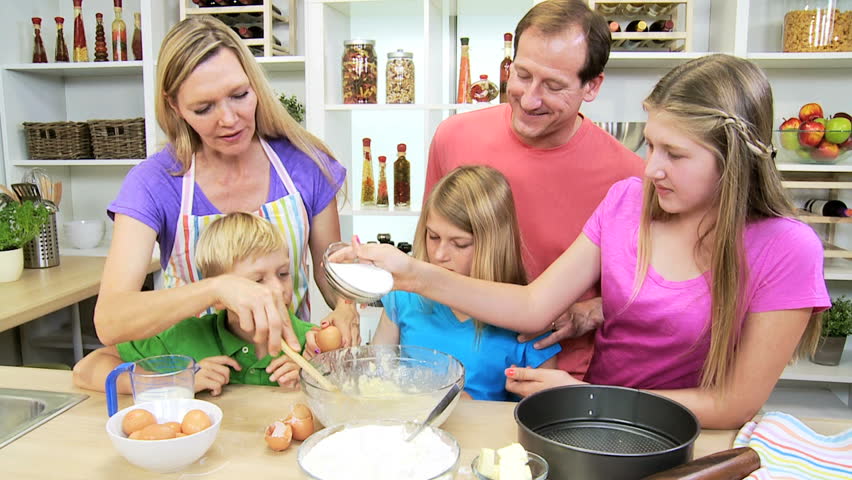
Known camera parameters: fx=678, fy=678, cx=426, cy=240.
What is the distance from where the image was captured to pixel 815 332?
1252 millimetres

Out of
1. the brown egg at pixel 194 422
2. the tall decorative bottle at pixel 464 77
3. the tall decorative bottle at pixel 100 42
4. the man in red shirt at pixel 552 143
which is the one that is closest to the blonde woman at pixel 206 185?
the brown egg at pixel 194 422

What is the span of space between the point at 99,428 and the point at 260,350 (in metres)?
0.37

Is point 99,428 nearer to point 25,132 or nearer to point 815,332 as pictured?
point 815,332

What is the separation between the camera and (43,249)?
114 inches

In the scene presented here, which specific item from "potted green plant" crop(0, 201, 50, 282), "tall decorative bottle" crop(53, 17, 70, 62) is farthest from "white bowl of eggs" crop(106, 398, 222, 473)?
"tall decorative bottle" crop(53, 17, 70, 62)

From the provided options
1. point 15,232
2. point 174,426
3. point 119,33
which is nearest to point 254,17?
point 119,33

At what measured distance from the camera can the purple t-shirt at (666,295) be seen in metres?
1.16

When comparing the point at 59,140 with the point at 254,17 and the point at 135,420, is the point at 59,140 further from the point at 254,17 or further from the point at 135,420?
the point at 135,420

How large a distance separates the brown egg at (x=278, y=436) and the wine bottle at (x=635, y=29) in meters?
2.22

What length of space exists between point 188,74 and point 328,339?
0.62m

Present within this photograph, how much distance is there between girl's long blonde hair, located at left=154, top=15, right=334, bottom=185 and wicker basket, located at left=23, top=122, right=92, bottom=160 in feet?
6.45

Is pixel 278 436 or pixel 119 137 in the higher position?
pixel 119 137

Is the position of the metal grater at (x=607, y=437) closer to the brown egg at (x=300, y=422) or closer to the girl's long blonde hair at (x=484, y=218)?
the brown egg at (x=300, y=422)

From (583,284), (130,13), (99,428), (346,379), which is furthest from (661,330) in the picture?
(130,13)
